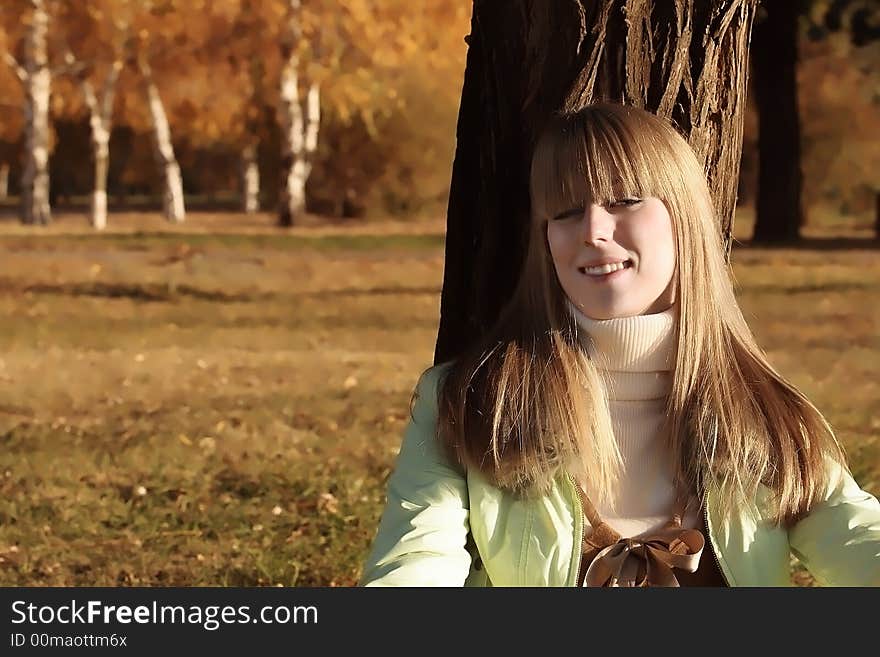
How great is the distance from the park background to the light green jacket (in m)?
2.62

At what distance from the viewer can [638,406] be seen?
2.91m

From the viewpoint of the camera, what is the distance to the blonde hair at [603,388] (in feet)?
9.20

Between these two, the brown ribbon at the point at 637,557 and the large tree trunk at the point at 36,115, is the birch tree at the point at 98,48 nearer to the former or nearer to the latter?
the large tree trunk at the point at 36,115

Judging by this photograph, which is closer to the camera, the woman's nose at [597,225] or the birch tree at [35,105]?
the woman's nose at [597,225]

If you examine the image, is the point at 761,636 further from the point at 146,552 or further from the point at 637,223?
the point at 146,552

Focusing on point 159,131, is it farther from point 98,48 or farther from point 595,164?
point 595,164

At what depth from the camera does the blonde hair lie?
280 centimetres

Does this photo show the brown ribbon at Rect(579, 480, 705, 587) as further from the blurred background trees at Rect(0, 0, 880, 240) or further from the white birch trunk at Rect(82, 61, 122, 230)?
the white birch trunk at Rect(82, 61, 122, 230)

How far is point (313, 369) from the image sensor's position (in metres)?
10.8

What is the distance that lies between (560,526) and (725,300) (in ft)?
1.89

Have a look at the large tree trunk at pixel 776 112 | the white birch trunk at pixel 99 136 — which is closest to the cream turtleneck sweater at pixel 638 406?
the large tree trunk at pixel 776 112

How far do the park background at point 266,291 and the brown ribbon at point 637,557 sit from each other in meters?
2.69

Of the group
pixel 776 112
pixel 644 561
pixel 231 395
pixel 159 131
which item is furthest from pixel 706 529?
pixel 159 131

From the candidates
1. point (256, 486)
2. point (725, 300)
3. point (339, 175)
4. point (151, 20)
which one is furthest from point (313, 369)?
point (339, 175)
